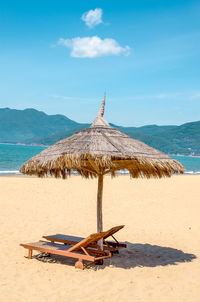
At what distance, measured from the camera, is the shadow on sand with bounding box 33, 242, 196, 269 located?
5890 millimetres

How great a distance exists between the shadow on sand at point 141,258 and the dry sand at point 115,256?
0.06ft

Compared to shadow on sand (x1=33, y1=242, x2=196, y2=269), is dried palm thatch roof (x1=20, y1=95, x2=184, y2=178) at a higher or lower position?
higher

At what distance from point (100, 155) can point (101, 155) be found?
0.02 metres

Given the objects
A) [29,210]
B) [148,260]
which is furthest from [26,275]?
[29,210]

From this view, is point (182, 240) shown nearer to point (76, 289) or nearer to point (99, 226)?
point (99, 226)

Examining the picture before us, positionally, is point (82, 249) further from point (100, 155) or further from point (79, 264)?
point (100, 155)

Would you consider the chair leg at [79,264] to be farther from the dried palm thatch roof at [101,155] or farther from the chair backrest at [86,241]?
the dried palm thatch roof at [101,155]

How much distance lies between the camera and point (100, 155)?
206 inches

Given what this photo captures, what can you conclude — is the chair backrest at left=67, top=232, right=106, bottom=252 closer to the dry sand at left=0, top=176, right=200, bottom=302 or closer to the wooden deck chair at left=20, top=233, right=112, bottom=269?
the wooden deck chair at left=20, top=233, right=112, bottom=269

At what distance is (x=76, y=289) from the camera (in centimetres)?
467

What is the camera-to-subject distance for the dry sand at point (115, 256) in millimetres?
4633

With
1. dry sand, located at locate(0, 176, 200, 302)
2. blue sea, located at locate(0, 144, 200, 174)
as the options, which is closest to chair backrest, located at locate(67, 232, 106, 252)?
dry sand, located at locate(0, 176, 200, 302)

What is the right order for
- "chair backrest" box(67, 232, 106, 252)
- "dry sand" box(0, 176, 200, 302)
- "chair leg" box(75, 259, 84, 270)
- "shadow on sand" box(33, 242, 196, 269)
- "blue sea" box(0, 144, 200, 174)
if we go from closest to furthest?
"dry sand" box(0, 176, 200, 302)
"chair backrest" box(67, 232, 106, 252)
"chair leg" box(75, 259, 84, 270)
"shadow on sand" box(33, 242, 196, 269)
"blue sea" box(0, 144, 200, 174)

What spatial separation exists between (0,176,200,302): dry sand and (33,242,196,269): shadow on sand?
Result: 17 millimetres
